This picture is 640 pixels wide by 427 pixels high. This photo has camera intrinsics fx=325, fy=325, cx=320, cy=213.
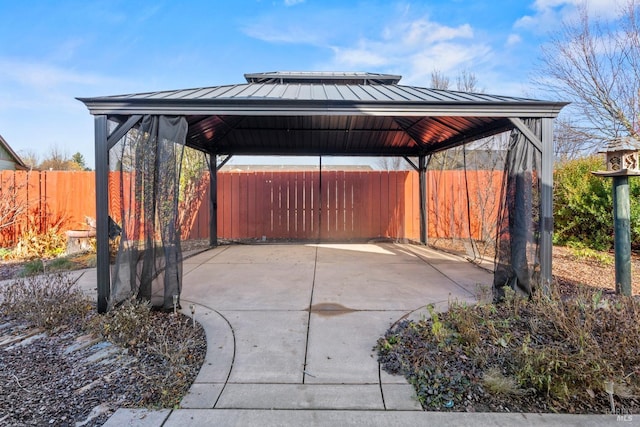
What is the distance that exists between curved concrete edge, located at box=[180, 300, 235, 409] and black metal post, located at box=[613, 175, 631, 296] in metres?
4.32

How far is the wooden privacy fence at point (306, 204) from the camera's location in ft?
27.5

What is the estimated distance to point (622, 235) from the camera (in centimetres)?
380

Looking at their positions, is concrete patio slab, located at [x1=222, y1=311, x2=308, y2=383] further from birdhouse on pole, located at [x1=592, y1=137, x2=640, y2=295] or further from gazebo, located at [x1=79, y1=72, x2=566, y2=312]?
birdhouse on pole, located at [x1=592, y1=137, x2=640, y2=295]

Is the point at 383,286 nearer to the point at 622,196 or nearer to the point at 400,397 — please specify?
the point at 400,397

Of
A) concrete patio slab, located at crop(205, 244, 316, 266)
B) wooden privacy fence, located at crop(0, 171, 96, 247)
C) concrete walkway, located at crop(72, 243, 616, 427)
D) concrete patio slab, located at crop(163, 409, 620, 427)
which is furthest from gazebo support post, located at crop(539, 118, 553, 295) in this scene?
wooden privacy fence, located at crop(0, 171, 96, 247)

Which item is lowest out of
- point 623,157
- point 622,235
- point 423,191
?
point 622,235

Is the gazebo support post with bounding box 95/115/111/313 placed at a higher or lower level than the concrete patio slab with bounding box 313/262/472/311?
higher

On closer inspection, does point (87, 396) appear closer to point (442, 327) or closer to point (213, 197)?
point (442, 327)

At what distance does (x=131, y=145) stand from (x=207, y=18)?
5.50 meters

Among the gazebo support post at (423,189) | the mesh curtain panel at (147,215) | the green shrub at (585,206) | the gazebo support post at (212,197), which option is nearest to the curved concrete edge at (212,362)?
the mesh curtain panel at (147,215)

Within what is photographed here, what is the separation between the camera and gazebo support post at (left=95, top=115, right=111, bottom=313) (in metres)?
3.48

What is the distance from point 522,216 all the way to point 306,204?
654 cm

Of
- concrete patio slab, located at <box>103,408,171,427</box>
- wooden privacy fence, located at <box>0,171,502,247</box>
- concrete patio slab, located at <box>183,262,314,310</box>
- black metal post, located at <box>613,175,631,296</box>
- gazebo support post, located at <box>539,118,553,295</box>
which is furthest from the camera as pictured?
wooden privacy fence, located at <box>0,171,502,247</box>

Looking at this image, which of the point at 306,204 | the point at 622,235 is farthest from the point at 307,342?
the point at 306,204
